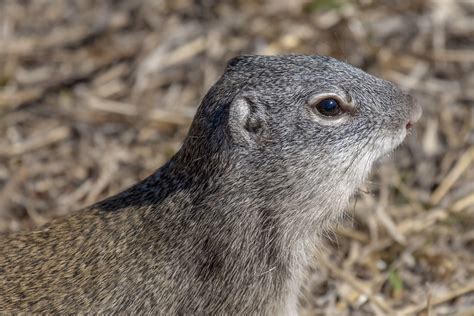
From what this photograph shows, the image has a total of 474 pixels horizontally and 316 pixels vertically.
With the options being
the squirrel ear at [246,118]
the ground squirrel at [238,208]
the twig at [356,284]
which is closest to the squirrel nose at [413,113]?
the ground squirrel at [238,208]

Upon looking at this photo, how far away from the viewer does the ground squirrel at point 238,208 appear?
4332 mm

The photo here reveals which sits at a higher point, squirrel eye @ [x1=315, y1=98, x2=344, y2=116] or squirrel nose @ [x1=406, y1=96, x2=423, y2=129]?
squirrel eye @ [x1=315, y1=98, x2=344, y2=116]

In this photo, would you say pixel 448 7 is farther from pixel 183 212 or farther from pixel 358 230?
pixel 183 212

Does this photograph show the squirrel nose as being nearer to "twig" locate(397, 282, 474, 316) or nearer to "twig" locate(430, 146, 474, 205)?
"twig" locate(397, 282, 474, 316)

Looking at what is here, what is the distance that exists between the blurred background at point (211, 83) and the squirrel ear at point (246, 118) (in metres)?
1.71

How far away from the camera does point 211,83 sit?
722cm

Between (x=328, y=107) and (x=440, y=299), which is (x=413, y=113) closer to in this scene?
(x=328, y=107)

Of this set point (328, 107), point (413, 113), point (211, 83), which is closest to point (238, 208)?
point (328, 107)

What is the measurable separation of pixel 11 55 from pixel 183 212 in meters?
3.38

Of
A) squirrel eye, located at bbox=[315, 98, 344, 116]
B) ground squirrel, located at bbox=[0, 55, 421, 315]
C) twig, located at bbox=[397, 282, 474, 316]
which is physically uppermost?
squirrel eye, located at bbox=[315, 98, 344, 116]

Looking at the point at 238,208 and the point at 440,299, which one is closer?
the point at 238,208

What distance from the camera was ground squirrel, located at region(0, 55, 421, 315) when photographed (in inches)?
171

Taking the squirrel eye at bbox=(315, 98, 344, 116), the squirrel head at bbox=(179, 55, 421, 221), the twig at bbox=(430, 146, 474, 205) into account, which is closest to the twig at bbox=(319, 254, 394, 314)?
the twig at bbox=(430, 146, 474, 205)

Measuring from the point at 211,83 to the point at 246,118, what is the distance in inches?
116
